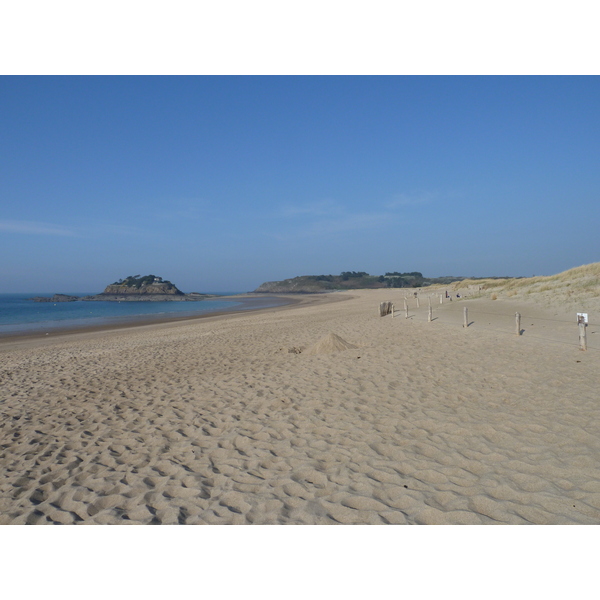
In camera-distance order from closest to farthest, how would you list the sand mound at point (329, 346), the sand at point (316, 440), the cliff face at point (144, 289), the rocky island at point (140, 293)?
the sand at point (316, 440), the sand mound at point (329, 346), the rocky island at point (140, 293), the cliff face at point (144, 289)

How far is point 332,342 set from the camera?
11.0 metres

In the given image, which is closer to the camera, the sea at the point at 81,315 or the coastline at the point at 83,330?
the coastline at the point at 83,330

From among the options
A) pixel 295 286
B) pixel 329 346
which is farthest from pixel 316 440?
pixel 295 286

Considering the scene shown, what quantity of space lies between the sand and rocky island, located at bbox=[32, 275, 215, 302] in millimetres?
84597

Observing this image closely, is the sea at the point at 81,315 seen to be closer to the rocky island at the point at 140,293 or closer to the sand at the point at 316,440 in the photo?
the sand at the point at 316,440

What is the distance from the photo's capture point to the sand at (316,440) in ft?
12.3

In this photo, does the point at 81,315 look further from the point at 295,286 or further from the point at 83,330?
the point at 295,286

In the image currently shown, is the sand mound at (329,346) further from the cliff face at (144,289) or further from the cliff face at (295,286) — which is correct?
the cliff face at (295,286)

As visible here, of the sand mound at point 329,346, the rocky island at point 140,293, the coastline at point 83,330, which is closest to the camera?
the sand mound at point 329,346

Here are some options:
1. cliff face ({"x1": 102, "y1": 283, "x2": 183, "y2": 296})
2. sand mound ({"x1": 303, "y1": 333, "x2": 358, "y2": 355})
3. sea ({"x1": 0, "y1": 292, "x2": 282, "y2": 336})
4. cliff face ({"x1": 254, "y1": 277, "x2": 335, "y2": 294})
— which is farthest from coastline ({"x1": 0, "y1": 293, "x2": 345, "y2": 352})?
cliff face ({"x1": 254, "y1": 277, "x2": 335, "y2": 294})

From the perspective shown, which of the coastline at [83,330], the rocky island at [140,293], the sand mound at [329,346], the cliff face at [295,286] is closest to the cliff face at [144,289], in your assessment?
the rocky island at [140,293]

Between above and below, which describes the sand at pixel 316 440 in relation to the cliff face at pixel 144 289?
below

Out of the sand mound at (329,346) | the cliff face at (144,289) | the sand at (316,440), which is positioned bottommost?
the sand at (316,440)

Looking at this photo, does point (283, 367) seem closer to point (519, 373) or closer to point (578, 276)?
point (519, 373)
